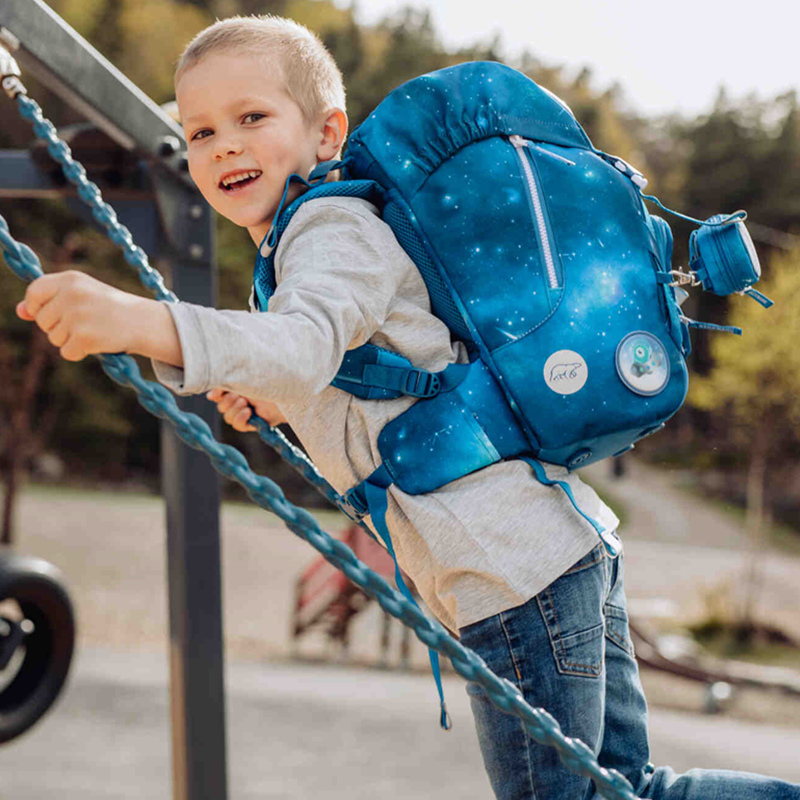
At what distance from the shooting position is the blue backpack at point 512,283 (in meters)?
1.06

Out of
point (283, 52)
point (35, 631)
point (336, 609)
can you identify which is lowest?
point (35, 631)

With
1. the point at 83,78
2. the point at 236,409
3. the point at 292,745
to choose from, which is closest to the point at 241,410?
the point at 236,409

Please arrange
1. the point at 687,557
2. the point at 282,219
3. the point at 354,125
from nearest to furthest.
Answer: the point at 282,219, the point at 354,125, the point at 687,557

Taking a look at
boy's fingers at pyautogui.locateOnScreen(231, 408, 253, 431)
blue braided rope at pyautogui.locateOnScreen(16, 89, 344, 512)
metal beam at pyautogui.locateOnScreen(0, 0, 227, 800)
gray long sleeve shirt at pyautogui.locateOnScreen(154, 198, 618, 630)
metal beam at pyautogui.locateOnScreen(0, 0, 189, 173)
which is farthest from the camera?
metal beam at pyautogui.locateOnScreen(0, 0, 227, 800)

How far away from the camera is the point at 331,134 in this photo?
3.90ft

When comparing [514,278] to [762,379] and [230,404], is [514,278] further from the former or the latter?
[762,379]

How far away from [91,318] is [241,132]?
36 cm

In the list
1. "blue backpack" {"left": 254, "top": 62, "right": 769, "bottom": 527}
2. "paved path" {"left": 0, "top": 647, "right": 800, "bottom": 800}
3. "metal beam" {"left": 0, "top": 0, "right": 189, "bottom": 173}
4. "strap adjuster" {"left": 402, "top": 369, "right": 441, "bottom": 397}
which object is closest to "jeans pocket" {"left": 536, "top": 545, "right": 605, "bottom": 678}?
"blue backpack" {"left": 254, "top": 62, "right": 769, "bottom": 527}

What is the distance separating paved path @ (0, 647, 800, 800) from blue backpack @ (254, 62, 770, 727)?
258cm

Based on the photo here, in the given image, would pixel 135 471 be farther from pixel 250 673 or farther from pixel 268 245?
pixel 268 245

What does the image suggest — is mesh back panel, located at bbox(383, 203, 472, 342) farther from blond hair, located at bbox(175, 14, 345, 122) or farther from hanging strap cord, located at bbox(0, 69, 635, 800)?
hanging strap cord, located at bbox(0, 69, 635, 800)

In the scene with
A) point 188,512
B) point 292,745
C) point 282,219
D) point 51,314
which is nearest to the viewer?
point 51,314

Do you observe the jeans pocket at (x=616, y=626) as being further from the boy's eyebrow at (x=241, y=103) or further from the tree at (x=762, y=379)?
the tree at (x=762, y=379)

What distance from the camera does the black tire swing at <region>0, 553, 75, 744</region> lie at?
9.00 feet
